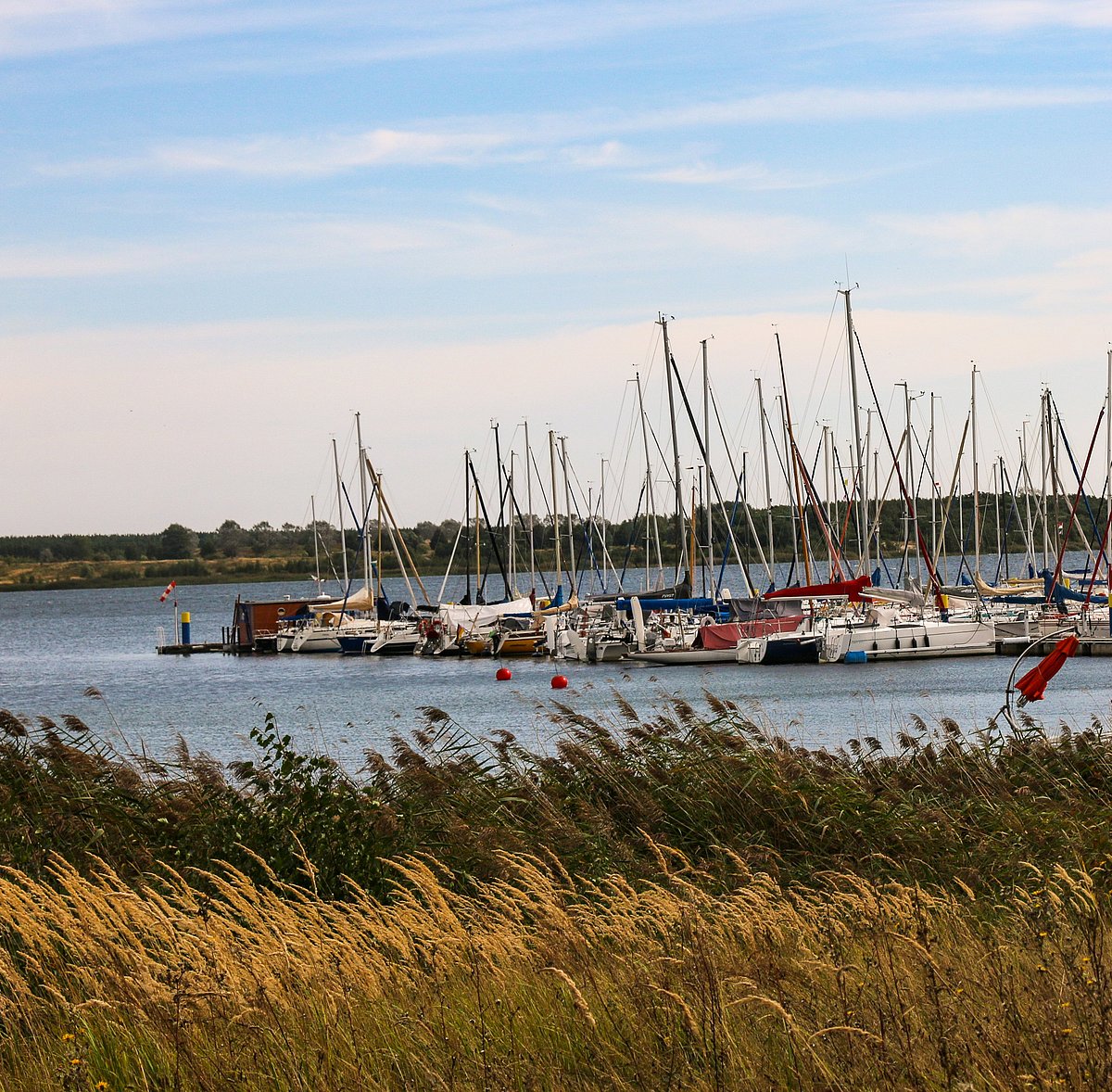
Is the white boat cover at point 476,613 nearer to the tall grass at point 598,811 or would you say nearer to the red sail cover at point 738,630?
the red sail cover at point 738,630

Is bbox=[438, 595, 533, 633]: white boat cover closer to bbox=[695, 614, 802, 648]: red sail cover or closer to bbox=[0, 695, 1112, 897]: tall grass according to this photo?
bbox=[695, 614, 802, 648]: red sail cover

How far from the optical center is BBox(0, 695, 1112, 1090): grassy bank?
6191 millimetres

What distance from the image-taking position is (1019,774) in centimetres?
1503

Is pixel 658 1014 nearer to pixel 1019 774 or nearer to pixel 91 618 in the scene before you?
pixel 1019 774

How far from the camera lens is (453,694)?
52844mm

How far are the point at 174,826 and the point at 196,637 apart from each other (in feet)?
337

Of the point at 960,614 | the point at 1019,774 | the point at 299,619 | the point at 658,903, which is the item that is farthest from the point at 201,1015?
the point at 299,619

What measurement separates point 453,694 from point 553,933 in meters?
44.9

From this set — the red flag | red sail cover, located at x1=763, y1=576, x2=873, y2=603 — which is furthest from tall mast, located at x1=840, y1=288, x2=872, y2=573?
the red flag

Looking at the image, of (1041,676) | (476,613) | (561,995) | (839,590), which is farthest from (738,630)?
(561,995)

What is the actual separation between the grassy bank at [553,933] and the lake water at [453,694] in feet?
15.5

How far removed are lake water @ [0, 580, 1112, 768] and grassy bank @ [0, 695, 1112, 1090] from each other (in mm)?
4730

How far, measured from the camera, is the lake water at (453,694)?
34.7m

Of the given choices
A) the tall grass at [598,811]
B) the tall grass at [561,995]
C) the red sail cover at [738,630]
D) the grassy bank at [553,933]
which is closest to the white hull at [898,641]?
the red sail cover at [738,630]
